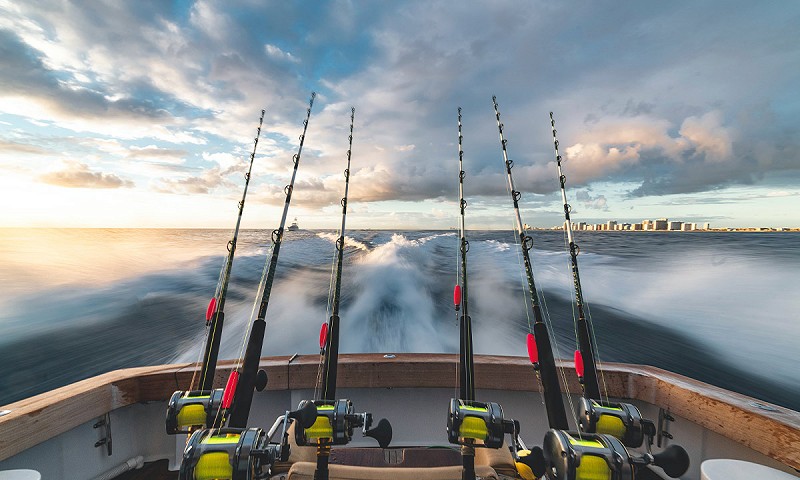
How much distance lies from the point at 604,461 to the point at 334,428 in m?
0.87

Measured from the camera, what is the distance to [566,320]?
6.24m

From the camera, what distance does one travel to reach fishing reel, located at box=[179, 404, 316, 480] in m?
1.04

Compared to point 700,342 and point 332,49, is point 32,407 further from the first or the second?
point 700,342

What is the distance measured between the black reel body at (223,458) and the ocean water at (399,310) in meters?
3.70

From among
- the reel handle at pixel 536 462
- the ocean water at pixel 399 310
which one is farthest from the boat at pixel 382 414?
the ocean water at pixel 399 310

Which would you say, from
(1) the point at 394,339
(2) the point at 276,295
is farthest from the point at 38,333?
(1) the point at 394,339

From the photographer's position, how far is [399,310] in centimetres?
661

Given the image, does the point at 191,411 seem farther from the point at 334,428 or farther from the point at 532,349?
the point at 532,349

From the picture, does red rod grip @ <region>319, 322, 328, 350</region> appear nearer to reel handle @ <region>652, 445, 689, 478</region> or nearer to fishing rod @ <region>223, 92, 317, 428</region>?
fishing rod @ <region>223, 92, 317, 428</region>

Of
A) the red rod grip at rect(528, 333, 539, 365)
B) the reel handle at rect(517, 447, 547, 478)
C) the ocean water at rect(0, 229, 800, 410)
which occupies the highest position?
the red rod grip at rect(528, 333, 539, 365)

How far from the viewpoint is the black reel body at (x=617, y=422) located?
1367 millimetres

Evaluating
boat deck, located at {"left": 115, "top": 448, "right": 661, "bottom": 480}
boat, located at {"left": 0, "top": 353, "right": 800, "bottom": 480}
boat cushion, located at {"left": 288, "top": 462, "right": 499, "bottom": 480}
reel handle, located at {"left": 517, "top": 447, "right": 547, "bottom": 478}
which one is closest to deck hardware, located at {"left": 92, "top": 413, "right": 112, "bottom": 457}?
boat, located at {"left": 0, "top": 353, "right": 800, "bottom": 480}

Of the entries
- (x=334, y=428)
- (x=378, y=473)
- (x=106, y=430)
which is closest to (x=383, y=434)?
(x=334, y=428)

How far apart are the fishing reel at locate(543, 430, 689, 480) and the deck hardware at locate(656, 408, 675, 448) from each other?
101 centimetres
